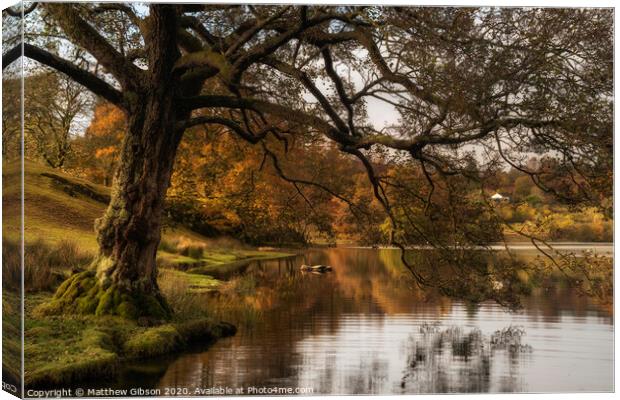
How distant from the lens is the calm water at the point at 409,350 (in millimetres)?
9430

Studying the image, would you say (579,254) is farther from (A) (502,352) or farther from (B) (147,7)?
(B) (147,7)

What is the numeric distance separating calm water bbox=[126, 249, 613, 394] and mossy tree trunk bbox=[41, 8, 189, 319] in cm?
137

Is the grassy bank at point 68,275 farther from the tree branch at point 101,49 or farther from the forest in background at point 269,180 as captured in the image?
the tree branch at point 101,49

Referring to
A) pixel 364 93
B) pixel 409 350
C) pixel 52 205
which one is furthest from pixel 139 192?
pixel 409 350

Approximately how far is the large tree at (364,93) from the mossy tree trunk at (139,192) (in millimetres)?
16

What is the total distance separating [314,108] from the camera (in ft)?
35.3

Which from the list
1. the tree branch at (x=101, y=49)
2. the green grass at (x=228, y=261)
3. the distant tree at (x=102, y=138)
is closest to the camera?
the tree branch at (x=101, y=49)

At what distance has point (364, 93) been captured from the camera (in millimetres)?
10742

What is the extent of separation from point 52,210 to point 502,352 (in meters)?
5.69

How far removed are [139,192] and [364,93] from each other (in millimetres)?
3084

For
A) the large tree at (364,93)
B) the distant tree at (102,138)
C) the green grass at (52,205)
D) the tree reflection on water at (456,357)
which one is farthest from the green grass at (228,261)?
the tree reflection on water at (456,357)

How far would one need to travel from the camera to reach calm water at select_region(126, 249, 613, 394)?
9.43 meters

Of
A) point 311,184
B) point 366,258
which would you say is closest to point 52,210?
point 311,184

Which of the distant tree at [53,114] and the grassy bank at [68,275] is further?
the distant tree at [53,114]
